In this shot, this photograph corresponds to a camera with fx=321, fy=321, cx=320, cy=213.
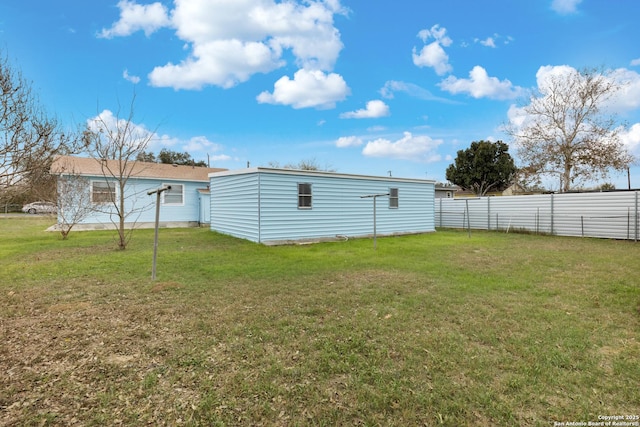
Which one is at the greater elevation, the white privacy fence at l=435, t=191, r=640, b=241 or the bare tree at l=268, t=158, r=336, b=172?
the bare tree at l=268, t=158, r=336, b=172

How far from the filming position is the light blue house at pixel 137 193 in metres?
13.1

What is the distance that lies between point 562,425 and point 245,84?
16.1 m

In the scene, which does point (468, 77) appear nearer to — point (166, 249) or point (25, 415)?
point (166, 249)

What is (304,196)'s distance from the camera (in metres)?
11.2

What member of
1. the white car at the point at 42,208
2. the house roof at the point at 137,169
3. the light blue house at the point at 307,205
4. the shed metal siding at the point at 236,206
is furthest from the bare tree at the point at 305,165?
the shed metal siding at the point at 236,206

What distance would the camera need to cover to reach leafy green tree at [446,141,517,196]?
1280 inches

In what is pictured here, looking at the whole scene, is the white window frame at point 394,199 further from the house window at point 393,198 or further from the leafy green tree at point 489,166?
the leafy green tree at point 489,166

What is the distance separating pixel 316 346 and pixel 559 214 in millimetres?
15291

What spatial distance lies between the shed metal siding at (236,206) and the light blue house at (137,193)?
1.96 metres

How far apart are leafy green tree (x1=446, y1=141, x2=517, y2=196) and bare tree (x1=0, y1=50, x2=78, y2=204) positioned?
3367 cm

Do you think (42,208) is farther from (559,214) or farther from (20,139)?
(559,214)

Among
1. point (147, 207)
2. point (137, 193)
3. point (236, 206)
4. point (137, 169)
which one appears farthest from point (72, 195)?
point (236, 206)

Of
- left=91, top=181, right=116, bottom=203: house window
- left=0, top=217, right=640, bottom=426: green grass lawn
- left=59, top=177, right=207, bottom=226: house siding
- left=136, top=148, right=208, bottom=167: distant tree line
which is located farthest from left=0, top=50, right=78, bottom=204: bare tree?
left=136, top=148, right=208, bottom=167: distant tree line

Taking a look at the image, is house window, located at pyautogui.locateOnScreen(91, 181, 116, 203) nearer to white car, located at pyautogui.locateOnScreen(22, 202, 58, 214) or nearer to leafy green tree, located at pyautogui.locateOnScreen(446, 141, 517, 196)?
white car, located at pyautogui.locateOnScreen(22, 202, 58, 214)
